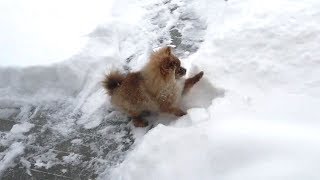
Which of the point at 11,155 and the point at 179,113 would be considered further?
the point at 179,113

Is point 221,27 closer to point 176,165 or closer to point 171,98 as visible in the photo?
point 171,98

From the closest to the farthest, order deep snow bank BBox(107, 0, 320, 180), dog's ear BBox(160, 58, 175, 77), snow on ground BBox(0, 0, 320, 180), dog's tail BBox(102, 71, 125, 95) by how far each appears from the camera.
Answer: deep snow bank BBox(107, 0, 320, 180) < snow on ground BBox(0, 0, 320, 180) < dog's ear BBox(160, 58, 175, 77) < dog's tail BBox(102, 71, 125, 95)

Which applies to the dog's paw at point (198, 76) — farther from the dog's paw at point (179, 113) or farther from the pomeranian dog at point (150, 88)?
the dog's paw at point (179, 113)

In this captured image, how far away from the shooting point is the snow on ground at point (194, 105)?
3113 mm

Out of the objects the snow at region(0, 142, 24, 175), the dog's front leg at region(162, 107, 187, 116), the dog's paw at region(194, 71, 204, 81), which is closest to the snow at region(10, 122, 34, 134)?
the snow at region(0, 142, 24, 175)

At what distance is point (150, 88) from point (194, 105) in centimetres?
48

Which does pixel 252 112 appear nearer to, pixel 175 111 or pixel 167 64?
pixel 175 111

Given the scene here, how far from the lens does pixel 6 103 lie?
4332 mm

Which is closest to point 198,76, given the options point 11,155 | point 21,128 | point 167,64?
point 167,64

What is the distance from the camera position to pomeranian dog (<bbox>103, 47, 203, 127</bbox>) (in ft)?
12.6

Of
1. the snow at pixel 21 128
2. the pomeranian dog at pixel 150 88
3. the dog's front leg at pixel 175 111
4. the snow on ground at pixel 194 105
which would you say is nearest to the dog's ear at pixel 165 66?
the pomeranian dog at pixel 150 88

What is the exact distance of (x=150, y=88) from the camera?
3.90 m

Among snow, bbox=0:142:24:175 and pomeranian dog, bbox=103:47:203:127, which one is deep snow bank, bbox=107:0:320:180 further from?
snow, bbox=0:142:24:175

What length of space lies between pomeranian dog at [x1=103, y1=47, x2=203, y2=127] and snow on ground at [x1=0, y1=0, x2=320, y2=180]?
0.48 feet
